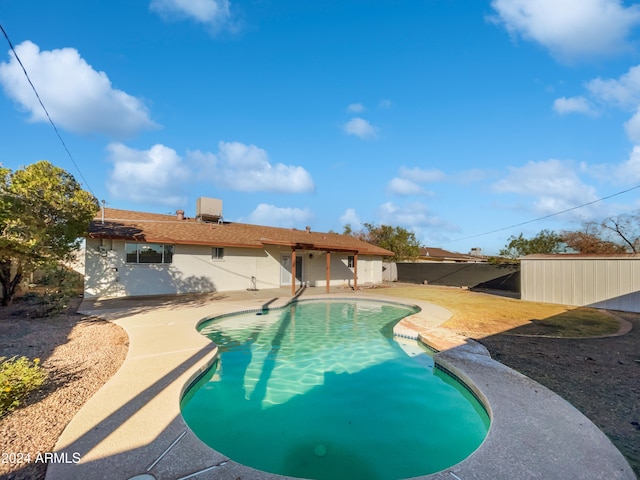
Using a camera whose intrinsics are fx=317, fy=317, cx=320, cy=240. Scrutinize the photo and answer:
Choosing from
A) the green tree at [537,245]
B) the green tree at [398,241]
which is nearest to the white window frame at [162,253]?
the green tree at [398,241]

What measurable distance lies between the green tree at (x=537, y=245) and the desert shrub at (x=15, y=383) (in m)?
26.7

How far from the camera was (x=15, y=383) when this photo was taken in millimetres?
3801

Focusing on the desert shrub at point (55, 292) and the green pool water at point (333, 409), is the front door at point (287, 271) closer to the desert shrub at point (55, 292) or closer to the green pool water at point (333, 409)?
the green pool water at point (333, 409)

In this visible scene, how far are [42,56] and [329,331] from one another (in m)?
10.00

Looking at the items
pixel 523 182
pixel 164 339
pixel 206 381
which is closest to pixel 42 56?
pixel 164 339

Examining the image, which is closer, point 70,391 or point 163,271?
point 70,391

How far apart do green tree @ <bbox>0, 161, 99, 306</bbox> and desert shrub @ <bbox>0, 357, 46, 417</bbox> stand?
5.40 metres

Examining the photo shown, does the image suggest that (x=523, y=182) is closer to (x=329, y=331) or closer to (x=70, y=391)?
(x=329, y=331)

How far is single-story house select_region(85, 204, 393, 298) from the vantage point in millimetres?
13344

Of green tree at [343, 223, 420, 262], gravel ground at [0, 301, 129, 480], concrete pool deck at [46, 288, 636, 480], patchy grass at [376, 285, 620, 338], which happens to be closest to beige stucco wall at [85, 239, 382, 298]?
gravel ground at [0, 301, 129, 480]

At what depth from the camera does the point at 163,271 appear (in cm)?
1473

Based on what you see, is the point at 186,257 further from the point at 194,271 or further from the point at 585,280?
the point at 585,280

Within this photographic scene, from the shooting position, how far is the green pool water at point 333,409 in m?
3.72

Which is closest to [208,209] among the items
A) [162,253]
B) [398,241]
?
[162,253]
